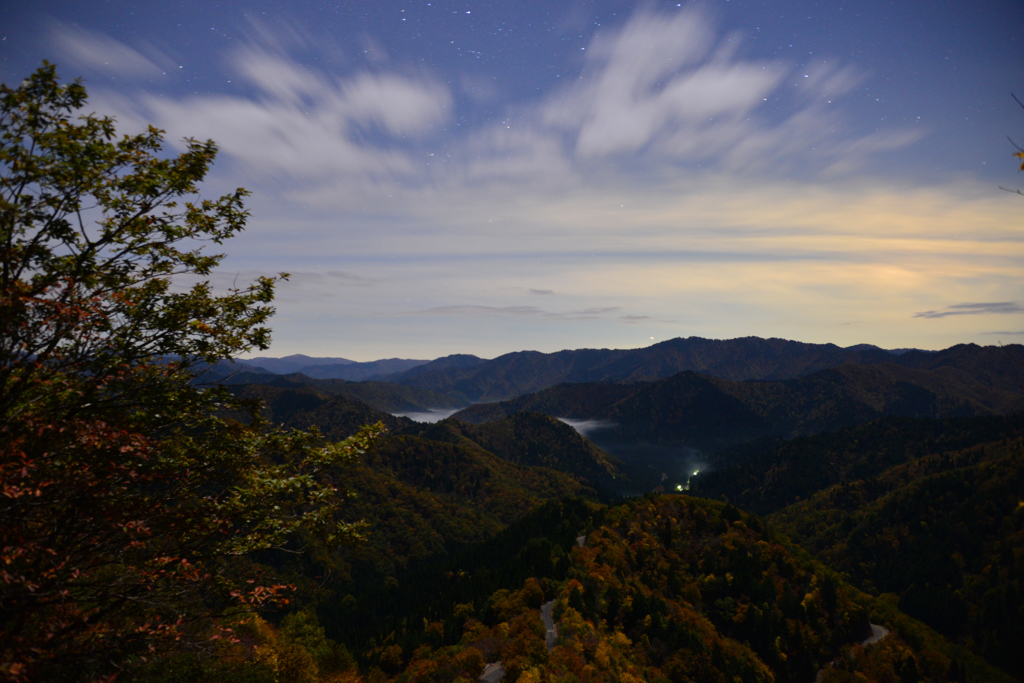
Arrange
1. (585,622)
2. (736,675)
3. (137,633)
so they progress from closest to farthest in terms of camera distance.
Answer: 1. (137,633)
2. (585,622)
3. (736,675)

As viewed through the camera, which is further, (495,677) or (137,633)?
(495,677)

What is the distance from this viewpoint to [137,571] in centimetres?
1446

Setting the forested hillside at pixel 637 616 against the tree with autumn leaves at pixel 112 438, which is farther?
the forested hillside at pixel 637 616

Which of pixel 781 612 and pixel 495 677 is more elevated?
pixel 495 677

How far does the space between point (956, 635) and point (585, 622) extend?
21350 cm

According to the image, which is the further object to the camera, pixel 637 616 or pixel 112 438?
pixel 637 616

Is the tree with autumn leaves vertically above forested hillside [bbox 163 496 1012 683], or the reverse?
the tree with autumn leaves

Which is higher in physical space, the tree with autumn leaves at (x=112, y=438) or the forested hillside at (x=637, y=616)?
the tree with autumn leaves at (x=112, y=438)

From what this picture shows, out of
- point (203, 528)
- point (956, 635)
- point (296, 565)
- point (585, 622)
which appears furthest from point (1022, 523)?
point (296, 565)

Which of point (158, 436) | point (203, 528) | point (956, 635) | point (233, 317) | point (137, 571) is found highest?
point (233, 317)

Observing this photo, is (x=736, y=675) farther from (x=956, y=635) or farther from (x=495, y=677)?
(x=956, y=635)

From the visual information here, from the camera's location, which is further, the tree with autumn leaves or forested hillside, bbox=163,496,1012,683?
forested hillside, bbox=163,496,1012,683

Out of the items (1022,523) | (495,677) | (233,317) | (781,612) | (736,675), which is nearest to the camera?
(233,317)

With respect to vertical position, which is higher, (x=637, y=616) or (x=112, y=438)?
(x=112, y=438)
